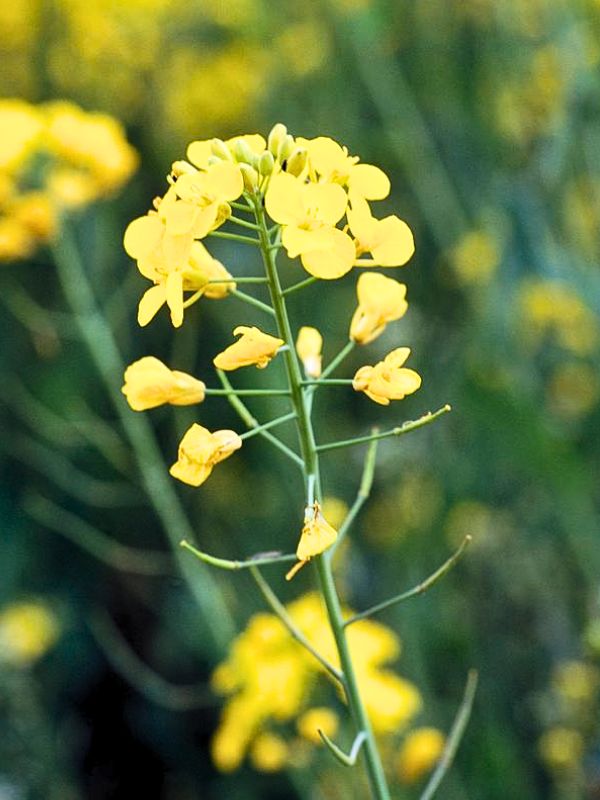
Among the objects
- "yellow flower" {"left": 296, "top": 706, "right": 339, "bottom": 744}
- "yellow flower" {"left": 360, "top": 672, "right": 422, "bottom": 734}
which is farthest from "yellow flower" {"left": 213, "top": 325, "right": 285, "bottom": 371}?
"yellow flower" {"left": 360, "top": 672, "right": 422, "bottom": 734}

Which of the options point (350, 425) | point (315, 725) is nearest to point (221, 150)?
point (315, 725)

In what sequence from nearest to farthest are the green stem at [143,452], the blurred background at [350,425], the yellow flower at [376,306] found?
the yellow flower at [376,306] → the green stem at [143,452] → the blurred background at [350,425]

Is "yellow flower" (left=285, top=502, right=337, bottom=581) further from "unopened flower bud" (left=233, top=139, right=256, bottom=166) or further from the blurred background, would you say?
the blurred background

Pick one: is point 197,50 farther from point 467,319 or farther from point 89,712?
point 89,712

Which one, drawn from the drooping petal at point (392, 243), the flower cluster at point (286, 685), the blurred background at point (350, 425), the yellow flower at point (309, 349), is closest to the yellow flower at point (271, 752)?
the flower cluster at point (286, 685)

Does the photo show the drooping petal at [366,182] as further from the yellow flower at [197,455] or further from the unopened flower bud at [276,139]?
the yellow flower at [197,455]

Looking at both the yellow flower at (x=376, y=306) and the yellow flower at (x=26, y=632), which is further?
the yellow flower at (x=26, y=632)
